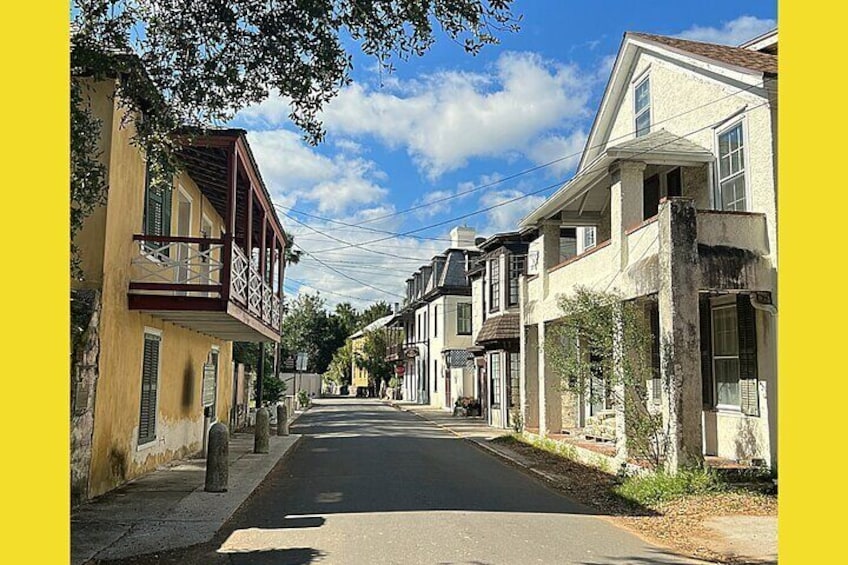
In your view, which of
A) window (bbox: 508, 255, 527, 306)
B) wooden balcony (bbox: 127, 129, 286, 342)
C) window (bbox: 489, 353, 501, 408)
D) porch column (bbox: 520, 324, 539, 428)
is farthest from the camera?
window (bbox: 489, 353, 501, 408)

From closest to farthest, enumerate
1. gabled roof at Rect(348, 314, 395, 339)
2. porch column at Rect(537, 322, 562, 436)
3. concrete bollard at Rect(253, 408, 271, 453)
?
1. concrete bollard at Rect(253, 408, 271, 453)
2. porch column at Rect(537, 322, 562, 436)
3. gabled roof at Rect(348, 314, 395, 339)

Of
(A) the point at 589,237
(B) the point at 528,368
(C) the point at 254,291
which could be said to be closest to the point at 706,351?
(A) the point at 589,237

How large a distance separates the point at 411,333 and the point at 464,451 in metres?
36.2

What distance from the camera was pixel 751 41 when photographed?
59.3 ft

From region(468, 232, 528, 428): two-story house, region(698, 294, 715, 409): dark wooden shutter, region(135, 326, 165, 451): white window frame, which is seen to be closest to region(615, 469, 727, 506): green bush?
region(698, 294, 715, 409): dark wooden shutter

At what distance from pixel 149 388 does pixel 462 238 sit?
34.2 metres

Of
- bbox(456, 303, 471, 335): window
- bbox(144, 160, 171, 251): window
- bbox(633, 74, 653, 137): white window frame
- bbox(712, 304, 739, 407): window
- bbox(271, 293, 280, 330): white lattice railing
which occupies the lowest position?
bbox(712, 304, 739, 407): window

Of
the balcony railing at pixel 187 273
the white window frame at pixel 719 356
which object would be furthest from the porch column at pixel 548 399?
the balcony railing at pixel 187 273

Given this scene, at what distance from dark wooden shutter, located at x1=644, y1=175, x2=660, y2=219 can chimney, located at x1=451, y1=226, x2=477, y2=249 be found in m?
29.9

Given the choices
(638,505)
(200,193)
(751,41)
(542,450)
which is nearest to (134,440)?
(200,193)

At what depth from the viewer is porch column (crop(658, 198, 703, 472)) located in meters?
12.0

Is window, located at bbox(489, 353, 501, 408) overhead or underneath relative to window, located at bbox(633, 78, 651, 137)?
underneath

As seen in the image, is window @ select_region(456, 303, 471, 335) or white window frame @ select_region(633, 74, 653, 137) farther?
window @ select_region(456, 303, 471, 335)

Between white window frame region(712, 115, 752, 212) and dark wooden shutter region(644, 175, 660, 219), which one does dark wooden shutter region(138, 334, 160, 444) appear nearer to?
dark wooden shutter region(644, 175, 660, 219)
